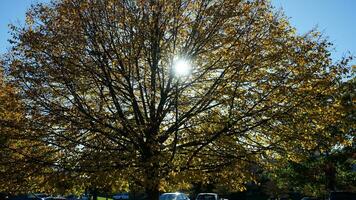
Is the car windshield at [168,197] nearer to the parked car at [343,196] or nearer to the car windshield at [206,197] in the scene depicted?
the car windshield at [206,197]

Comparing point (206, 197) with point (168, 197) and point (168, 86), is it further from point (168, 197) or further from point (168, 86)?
point (168, 86)

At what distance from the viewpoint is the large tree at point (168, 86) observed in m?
11.5

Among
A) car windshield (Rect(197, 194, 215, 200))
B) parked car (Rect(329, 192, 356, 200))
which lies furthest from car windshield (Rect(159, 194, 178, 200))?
parked car (Rect(329, 192, 356, 200))

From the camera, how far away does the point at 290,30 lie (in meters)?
13.1

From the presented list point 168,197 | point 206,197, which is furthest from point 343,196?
point 206,197

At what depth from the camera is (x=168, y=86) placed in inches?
512

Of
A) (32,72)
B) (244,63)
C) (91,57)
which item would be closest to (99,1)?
(91,57)

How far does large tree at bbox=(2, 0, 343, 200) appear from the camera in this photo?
1145 centimetres

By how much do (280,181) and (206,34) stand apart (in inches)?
1124

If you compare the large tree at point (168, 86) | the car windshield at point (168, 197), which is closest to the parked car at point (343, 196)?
the car windshield at point (168, 197)

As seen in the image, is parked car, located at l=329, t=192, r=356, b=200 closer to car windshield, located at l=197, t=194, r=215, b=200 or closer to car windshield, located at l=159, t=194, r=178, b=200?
car windshield, located at l=159, t=194, r=178, b=200

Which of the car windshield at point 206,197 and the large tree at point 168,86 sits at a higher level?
the large tree at point 168,86

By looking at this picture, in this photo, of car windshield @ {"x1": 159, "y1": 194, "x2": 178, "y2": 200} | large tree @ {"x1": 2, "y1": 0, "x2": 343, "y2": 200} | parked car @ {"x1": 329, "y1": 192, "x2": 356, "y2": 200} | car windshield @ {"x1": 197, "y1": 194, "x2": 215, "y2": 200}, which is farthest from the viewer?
car windshield @ {"x1": 197, "y1": 194, "x2": 215, "y2": 200}

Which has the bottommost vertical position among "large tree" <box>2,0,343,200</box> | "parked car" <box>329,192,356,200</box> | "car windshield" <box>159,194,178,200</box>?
"parked car" <box>329,192,356,200</box>
